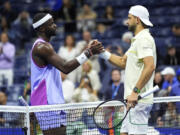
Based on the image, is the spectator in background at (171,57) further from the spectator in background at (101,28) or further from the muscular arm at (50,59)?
the muscular arm at (50,59)

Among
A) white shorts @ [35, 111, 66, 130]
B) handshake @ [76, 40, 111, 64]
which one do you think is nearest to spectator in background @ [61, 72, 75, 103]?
handshake @ [76, 40, 111, 64]

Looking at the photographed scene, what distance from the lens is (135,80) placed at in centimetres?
639

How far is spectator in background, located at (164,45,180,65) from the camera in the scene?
39.6ft

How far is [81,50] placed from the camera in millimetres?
12820

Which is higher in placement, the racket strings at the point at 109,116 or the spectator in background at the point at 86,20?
the spectator in background at the point at 86,20

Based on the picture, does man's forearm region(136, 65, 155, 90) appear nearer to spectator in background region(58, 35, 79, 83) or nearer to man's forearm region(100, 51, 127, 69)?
man's forearm region(100, 51, 127, 69)

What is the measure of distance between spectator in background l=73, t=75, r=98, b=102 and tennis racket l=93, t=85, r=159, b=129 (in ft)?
15.1

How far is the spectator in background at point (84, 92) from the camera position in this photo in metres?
11.3

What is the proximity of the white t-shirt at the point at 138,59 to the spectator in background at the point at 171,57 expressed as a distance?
5692 mm

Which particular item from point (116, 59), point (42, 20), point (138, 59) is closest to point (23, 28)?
point (116, 59)

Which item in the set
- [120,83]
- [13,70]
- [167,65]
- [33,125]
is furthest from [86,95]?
[33,125]

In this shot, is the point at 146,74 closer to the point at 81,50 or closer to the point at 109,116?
the point at 109,116

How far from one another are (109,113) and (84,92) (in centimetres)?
485

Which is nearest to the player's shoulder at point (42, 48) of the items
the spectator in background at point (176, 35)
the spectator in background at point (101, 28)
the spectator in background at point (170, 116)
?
the spectator in background at point (170, 116)
